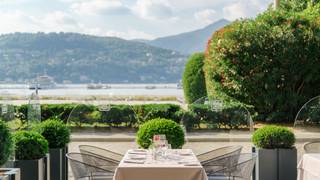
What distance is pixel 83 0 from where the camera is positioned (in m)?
31.1

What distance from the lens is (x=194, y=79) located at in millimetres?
19891

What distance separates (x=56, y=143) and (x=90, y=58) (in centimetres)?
2881

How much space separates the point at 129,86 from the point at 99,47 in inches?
211

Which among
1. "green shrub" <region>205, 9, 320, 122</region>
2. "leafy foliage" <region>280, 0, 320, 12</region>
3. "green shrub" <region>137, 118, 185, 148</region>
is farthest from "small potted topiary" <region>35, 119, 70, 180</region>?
"leafy foliage" <region>280, 0, 320, 12</region>

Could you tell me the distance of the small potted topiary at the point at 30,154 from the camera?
18.7ft

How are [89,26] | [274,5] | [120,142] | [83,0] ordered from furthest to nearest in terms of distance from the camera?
[89,26] < [83,0] < [274,5] < [120,142]

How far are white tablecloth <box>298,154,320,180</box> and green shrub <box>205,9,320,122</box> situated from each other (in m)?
9.43

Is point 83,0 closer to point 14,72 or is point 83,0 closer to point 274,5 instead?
point 14,72

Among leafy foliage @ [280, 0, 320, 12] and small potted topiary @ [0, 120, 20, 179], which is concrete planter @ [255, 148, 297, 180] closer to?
small potted topiary @ [0, 120, 20, 179]

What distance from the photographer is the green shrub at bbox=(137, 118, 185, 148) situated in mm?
7230

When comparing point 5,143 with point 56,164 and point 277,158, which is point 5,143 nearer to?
point 56,164

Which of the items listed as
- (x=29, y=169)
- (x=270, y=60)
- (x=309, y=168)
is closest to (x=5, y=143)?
(x=29, y=169)

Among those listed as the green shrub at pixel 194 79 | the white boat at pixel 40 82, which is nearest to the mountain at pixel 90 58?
the white boat at pixel 40 82

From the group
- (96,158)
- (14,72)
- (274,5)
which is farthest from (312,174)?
(14,72)
